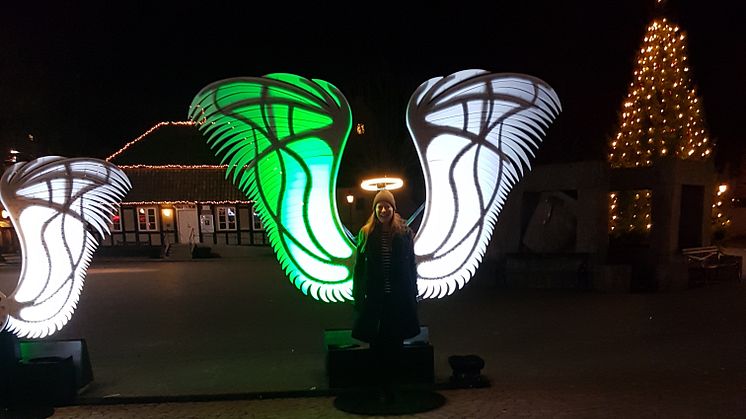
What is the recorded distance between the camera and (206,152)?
2428cm

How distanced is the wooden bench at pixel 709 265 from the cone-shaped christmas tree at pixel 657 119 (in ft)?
7.46

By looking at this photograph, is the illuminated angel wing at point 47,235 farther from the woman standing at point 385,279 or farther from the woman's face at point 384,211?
the woman's face at point 384,211

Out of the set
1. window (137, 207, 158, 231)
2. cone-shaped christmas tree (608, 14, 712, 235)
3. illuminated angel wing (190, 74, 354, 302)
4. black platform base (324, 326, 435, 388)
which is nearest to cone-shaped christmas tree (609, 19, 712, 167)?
cone-shaped christmas tree (608, 14, 712, 235)

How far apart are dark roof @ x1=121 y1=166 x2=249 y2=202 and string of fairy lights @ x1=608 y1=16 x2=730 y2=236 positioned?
15.9m

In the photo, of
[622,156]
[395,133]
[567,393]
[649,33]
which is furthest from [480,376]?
[395,133]

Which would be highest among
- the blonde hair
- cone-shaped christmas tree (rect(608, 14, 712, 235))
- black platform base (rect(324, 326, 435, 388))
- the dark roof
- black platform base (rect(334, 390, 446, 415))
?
cone-shaped christmas tree (rect(608, 14, 712, 235))

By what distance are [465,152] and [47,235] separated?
13.9 ft

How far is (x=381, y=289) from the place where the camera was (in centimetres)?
466

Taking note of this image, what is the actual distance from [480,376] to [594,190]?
7.09 m

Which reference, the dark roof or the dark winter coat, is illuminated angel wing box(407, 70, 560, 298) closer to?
the dark winter coat

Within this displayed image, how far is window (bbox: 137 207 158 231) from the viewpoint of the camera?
24.1 metres

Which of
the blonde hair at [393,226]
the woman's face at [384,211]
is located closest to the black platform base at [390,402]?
the blonde hair at [393,226]

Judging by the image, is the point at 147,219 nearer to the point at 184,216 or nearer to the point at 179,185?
the point at 184,216

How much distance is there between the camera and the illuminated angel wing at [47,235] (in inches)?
191
